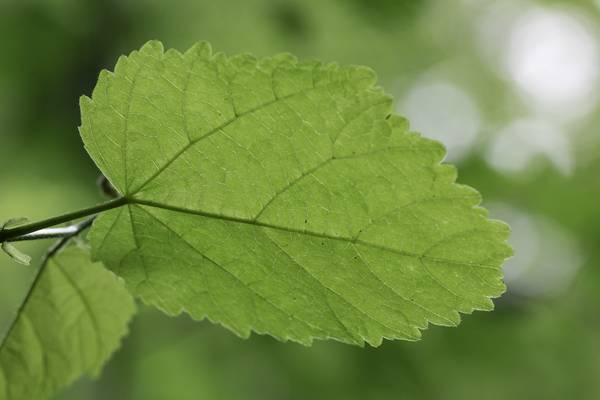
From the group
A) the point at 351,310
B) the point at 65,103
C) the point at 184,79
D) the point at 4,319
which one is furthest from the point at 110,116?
the point at 4,319

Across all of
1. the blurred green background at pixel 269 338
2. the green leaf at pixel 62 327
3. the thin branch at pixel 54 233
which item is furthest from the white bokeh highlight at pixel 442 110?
the thin branch at pixel 54 233

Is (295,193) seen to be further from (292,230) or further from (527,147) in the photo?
(527,147)

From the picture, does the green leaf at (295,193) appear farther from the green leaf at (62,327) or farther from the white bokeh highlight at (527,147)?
the white bokeh highlight at (527,147)

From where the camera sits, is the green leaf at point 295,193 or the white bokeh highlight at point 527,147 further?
the white bokeh highlight at point 527,147

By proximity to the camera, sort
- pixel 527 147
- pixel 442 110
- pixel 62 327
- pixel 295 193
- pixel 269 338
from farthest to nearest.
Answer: pixel 442 110 < pixel 527 147 < pixel 269 338 < pixel 62 327 < pixel 295 193

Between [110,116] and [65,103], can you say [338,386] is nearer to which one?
[65,103]

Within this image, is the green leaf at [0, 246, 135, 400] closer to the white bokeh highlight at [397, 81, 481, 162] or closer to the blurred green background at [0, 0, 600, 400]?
the blurred green background at [0, 0, 600, 400]

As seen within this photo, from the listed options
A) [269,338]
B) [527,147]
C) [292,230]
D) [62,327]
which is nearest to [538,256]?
[527,147]
